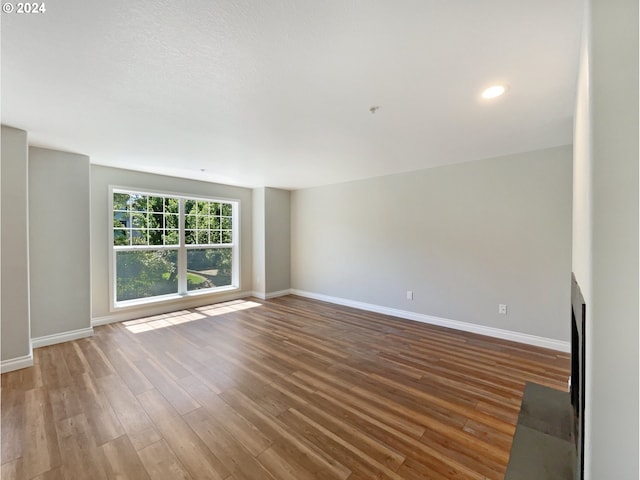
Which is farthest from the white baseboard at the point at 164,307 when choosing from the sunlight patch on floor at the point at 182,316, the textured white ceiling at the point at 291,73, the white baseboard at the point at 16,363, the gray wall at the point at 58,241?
the textured white ceiling at the point at 291,73

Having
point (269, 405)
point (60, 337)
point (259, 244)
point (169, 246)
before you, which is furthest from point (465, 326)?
point (60, 337)

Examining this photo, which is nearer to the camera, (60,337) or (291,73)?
(291,73)

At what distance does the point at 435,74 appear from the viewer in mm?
1646

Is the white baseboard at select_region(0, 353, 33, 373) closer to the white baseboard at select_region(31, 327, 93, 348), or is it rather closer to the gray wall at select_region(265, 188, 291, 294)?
the white baseboard at select_region(31, 327, 93, 348)

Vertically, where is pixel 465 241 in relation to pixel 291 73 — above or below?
below

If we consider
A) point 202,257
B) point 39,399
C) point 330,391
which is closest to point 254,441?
point 330,391

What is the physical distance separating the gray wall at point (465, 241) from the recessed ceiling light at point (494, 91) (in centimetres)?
176

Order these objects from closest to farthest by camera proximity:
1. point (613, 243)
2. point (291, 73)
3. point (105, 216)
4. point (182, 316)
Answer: point (613, 243), point (291, 73), point (105, 216), point (182, 316)

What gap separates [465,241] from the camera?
11.8 ft

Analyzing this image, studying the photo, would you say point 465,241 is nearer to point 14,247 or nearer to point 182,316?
point 182,316

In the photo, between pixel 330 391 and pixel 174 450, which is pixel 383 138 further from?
pixel 174 450

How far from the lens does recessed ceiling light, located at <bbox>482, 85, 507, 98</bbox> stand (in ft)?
5.90

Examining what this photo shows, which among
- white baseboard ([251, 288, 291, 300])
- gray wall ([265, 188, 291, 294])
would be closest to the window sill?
white baseboard ([251, 288, 291, 300])

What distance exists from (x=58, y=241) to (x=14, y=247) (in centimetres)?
66
